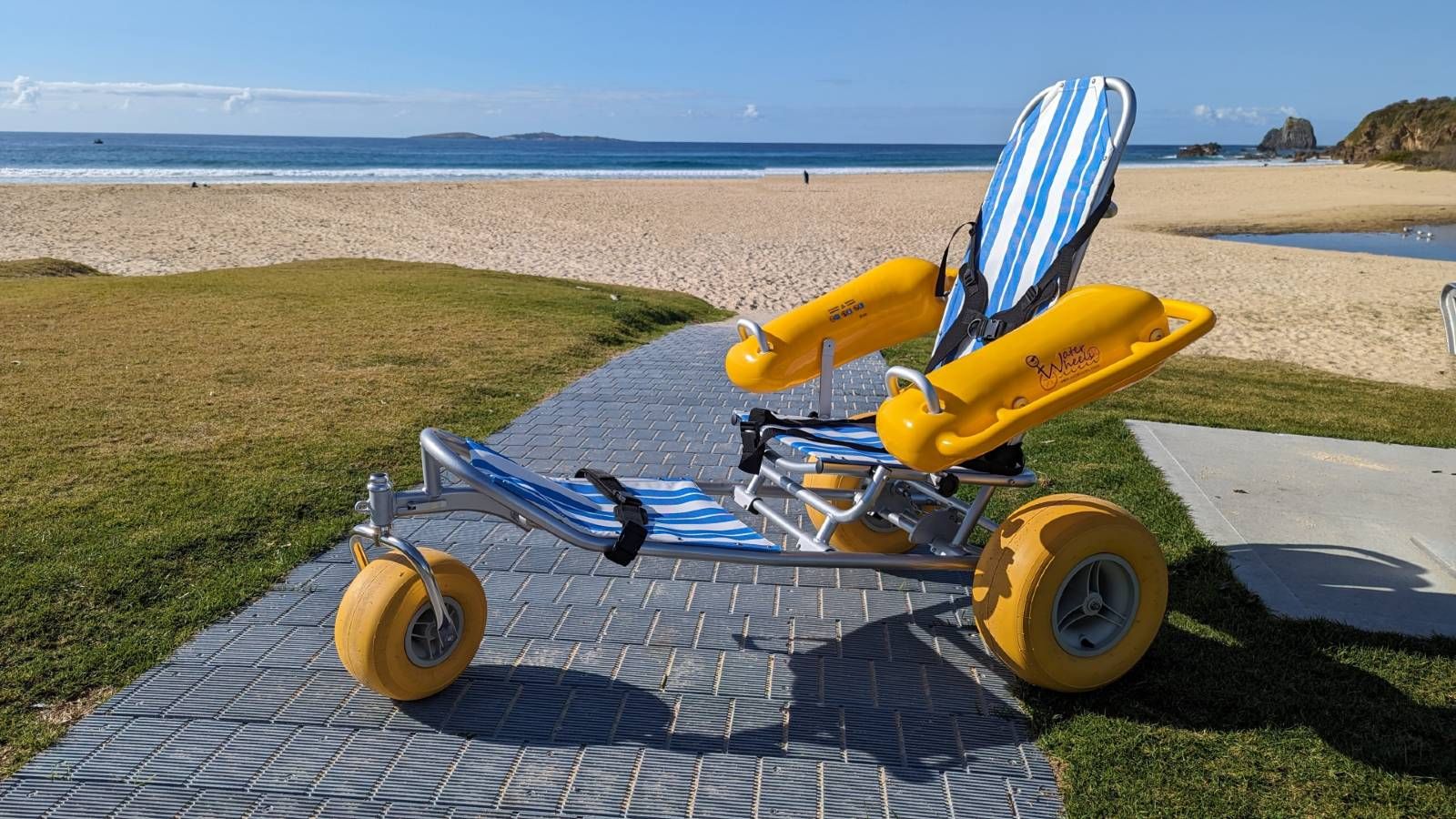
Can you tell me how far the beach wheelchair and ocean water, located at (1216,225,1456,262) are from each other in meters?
21.4

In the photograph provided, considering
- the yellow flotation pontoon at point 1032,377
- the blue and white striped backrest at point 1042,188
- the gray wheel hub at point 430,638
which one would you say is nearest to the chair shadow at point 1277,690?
the yellow flotation pontoon at point 1032,377

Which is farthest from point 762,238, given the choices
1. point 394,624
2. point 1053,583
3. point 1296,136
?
point 1296,136

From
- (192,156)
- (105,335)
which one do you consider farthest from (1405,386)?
(192,156)

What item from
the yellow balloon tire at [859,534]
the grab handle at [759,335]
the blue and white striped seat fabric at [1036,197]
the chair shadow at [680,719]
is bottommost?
the chair shadow at [680,719]

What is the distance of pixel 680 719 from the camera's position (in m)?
3.16

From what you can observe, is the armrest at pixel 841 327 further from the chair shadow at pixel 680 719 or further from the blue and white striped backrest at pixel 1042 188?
the chair shadow at pixel 680 719

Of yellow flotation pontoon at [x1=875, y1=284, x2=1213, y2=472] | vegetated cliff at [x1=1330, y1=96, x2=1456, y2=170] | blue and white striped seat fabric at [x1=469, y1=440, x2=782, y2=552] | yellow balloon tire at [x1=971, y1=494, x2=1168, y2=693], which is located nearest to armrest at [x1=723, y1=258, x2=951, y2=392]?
blue and white striped seat fabric at [x1=469, y1=440, x2=782, y2=552]

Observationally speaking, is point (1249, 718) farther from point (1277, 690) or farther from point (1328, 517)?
point (1328, 517)

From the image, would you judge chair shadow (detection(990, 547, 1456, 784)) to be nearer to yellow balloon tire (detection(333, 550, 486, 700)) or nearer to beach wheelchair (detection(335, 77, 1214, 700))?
beach wheelchair (detection(335, 77, 1214, 700))

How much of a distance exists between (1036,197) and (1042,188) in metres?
0.04

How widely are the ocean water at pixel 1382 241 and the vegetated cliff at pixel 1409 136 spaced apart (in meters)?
33.4

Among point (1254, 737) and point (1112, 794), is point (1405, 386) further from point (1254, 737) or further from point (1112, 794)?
point (1112, 794)

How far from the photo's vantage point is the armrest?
4.16 meters

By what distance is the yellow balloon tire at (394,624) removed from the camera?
119 inches
